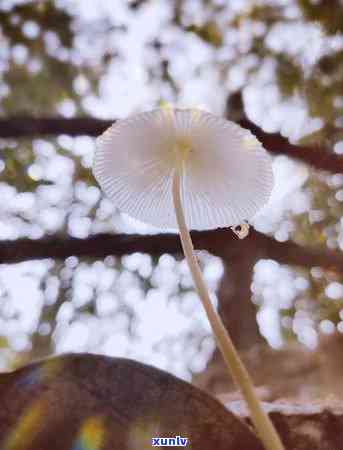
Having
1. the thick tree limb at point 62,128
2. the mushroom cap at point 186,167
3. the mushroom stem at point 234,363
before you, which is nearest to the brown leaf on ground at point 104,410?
the mushroom stem at point 234,363

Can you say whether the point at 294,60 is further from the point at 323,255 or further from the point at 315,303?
the point at 315,303

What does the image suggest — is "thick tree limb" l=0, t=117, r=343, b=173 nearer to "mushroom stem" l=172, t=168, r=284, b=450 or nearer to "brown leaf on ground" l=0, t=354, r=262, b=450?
"mushroom stem" l=172, t=168, r=284, b=450

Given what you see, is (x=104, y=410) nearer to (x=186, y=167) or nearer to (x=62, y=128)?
(x=186, y=167)

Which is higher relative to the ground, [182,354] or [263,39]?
[263,39]

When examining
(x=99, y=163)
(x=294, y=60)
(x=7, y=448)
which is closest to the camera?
(x=7, y=448)

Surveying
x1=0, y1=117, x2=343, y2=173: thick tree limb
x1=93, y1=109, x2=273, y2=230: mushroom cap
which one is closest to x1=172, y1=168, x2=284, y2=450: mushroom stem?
x1=93, y1=109, x2=273, y2=230: mushroom cap

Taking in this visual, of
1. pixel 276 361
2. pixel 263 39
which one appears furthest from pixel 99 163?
pixel 263 39
